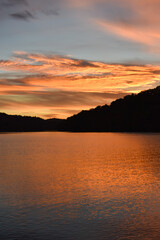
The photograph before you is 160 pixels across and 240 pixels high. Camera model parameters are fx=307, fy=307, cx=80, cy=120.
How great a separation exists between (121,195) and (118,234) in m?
9.22

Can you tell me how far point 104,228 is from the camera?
16.8 metres

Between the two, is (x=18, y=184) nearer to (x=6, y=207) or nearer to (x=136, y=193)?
(x=6, y=207)

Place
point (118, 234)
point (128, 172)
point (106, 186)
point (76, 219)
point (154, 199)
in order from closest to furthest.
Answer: point (118, 234)
point (76, 219)
point (154, 199)
point (106, 186)
point (128, 172)

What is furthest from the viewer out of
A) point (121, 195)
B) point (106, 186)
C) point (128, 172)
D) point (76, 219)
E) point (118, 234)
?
point (128, 172)

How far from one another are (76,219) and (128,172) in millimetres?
21084

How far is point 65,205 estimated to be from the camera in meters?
22.0

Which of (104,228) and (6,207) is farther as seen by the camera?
(6,207)

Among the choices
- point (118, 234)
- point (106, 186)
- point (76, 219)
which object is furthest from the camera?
point (106, 186)

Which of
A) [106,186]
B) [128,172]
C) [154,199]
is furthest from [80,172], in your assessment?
[154,199]

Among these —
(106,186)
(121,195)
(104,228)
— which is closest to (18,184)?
(106,186)

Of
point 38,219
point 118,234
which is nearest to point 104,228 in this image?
point 118,234

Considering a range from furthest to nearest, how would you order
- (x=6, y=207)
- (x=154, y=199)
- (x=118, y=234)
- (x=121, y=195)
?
1. (x=121, y=195)
2. (x=154, y=199)
3. (x=6, y=207)
4. (x=118, y=234)

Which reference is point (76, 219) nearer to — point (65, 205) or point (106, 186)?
point (65, 205)

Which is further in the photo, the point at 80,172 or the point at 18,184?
the point at 80,172
